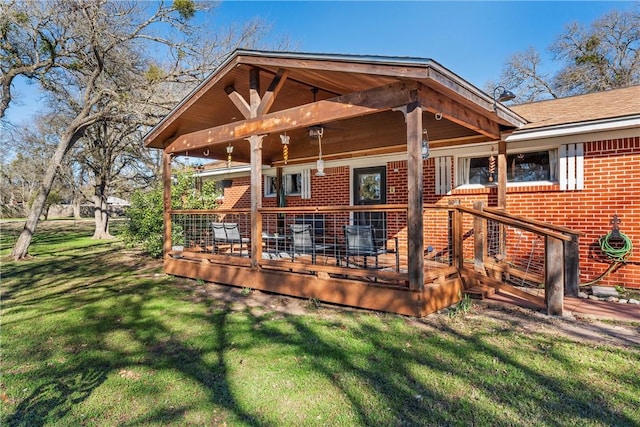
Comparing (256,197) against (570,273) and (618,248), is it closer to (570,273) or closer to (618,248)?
(570,273)

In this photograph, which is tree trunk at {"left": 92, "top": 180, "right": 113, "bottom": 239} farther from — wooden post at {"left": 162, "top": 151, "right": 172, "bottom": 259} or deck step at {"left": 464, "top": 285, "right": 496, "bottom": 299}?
deck step at {"left": 464, "top": 285, "right": 496, "bottom": 299}

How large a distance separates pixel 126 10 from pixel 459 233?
12262mm

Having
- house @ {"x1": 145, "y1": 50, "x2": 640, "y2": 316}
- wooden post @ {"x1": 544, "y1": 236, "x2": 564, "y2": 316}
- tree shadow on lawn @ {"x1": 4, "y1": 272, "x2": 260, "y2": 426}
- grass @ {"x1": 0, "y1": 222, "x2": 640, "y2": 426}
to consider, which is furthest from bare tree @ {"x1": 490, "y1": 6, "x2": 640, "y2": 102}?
tree shadow on lawn @ {"x1": 4, "y1": 272, "x2": 260, "y2": 426}

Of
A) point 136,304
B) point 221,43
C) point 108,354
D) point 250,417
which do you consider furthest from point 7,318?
point 221,43

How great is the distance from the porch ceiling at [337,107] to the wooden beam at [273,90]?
0.10ft

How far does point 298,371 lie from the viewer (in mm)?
3258

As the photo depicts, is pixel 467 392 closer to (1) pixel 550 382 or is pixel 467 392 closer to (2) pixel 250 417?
(1) pixel 550 382

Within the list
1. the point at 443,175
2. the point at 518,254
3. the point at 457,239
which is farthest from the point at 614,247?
the point at 443,175

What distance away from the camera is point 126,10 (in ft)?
38.4

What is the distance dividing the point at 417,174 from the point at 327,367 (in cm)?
240

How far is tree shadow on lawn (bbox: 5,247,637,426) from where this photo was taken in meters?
2.59

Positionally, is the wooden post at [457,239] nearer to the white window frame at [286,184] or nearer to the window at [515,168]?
the window at [515,168]

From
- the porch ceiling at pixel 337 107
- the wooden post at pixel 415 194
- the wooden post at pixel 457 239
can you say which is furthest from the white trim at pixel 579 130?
the wooden post at pixel 415 194

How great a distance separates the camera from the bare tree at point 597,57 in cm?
1944
